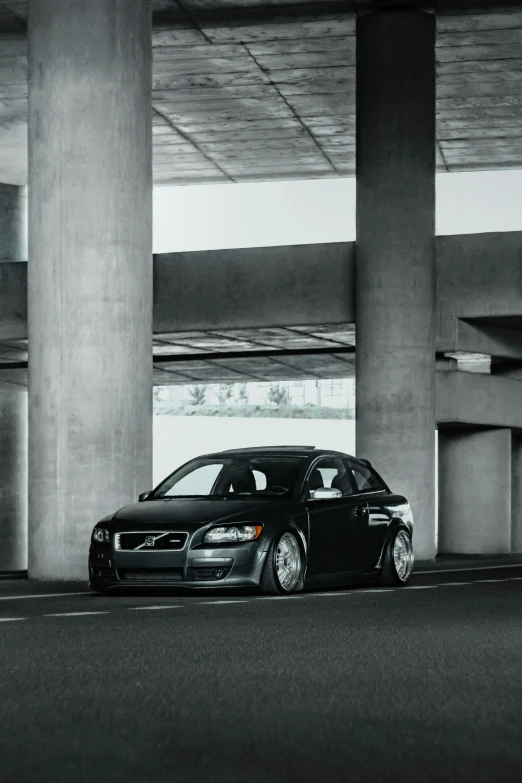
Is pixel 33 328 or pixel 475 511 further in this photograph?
pixel 475 511

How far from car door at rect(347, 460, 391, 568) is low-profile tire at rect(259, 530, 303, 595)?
1.19 m

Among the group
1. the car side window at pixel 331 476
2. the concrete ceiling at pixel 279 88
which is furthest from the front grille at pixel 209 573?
the concrete ceiling at pixel 279 88

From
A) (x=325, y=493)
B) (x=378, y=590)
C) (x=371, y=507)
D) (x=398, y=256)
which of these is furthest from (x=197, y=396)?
(x=325, y=493)

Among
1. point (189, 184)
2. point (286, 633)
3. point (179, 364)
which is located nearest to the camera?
point (286, 633)

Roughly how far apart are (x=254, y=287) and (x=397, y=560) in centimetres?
1153

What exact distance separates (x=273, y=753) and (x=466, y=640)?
392cm

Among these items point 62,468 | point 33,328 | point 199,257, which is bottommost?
point 62,468

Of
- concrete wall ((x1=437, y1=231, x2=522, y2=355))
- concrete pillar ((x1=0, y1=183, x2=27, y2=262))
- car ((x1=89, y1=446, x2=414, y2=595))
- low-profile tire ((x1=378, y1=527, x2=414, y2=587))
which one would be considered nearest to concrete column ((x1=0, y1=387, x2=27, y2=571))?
concrete pillar ((x1=0, y1=183, x2=27, y2=262))

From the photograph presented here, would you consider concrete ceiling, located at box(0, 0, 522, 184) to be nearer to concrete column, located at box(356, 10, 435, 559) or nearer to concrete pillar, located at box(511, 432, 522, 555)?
concrete column, located at box(356, 10, 435, 559)

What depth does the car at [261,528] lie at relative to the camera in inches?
489

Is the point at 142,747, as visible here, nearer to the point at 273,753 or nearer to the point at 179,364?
the point at 273,753

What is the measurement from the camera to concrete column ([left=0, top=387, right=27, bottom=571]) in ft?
119

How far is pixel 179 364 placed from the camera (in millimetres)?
32219

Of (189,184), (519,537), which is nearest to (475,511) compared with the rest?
(519,537)
